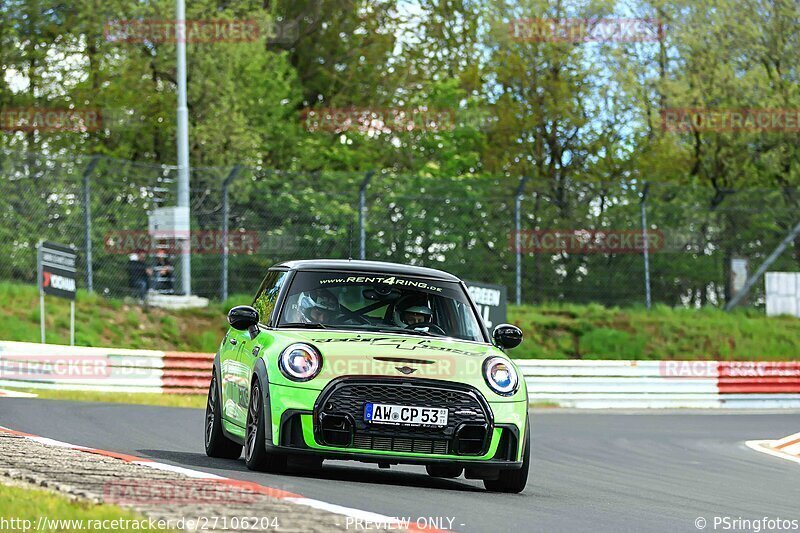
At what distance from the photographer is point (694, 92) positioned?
40.1 m

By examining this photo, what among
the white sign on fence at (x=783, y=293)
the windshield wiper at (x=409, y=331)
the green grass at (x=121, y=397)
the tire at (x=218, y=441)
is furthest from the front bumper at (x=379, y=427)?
the white sign on fence at (x=783, y=293)

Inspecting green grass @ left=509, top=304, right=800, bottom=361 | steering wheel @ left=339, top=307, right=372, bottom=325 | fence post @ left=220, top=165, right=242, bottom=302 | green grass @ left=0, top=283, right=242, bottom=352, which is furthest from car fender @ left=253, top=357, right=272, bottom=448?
green grass @ left=509, top=304, right=800, bottom=361

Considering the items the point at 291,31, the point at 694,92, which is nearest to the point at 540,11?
the point at 694,92

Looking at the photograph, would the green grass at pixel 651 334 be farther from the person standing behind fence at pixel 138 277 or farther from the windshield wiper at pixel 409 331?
the windshield wiper at pixel 409 331

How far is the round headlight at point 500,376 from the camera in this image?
966 centimetres

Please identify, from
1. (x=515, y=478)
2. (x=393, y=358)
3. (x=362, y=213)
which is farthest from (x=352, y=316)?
(x=362, y=213)

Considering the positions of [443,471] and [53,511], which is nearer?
[53,511]

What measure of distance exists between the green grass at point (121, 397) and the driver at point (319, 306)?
1098 cm

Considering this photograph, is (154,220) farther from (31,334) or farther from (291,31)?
(291,31)

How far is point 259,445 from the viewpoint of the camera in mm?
9609

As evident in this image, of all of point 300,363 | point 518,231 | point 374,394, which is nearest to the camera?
point 374,394

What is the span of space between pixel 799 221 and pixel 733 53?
8.44 m

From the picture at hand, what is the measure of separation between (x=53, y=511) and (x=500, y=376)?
13.1 ft

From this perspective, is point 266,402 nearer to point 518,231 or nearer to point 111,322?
point 111,322
